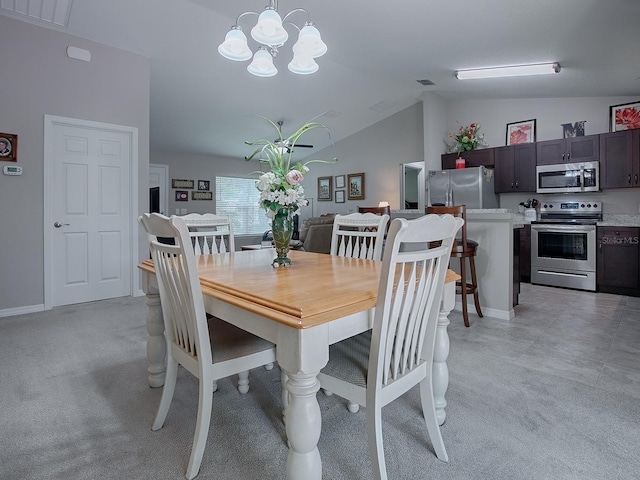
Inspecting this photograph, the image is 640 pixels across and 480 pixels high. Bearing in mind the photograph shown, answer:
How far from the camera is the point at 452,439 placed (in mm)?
1530

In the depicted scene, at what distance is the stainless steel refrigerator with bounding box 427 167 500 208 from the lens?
5367 millimetres

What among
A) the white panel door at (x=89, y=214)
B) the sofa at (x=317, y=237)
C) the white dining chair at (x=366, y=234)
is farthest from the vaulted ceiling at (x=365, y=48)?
the sofa at (x=317, y=237)

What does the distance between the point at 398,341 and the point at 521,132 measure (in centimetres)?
553

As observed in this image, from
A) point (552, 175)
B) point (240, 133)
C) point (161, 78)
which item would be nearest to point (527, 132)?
point (552, 175)

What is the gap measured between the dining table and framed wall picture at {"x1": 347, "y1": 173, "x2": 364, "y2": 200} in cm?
619

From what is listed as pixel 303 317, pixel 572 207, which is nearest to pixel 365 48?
pixel 572 207

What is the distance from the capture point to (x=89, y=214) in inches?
154

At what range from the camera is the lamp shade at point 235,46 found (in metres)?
2.32

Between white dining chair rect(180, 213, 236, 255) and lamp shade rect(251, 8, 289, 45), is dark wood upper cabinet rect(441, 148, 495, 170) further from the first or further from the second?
white dining chair rect(180, 213, 236, 255)

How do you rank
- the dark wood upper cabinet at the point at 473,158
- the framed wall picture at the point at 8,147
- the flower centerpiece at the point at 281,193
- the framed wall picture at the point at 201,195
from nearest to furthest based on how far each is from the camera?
1. the flower centerpiece at the point at 281,193
2. the framed wall picture at the point at 8,147
3. the dark wood upper cabinet at the point at 473,158
4. the framed wall picture at the point at 201,195

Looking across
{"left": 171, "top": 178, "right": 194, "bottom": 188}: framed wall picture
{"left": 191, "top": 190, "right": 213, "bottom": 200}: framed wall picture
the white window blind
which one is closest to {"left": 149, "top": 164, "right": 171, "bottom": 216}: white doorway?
{"left": 171, "top": 178, "right": 194, "bottom": 188}: framed wall picture

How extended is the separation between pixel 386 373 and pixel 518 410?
1.00 meters

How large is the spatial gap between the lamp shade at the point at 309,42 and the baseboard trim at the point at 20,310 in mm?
3488

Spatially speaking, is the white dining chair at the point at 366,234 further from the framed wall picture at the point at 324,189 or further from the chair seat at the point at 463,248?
the framed wall picture at the point at 324,189
